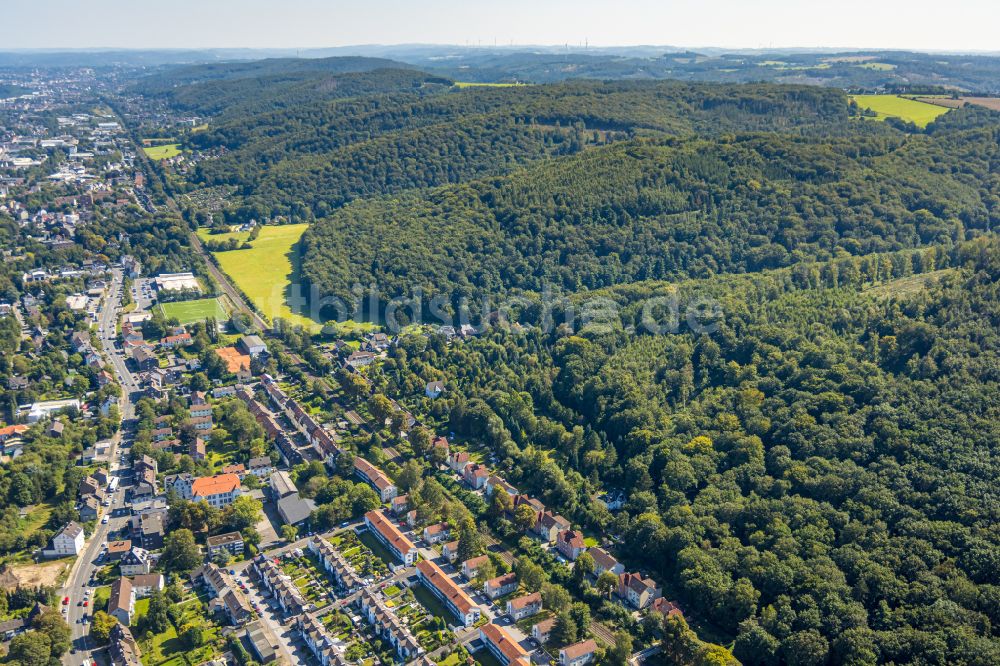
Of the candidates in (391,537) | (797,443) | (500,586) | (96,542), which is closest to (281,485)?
(391,537)

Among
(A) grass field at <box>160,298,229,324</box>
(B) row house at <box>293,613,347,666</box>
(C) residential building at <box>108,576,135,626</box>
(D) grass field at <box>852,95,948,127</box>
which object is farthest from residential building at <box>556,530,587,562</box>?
(D) grass field at <box>852,95,948,127</box>

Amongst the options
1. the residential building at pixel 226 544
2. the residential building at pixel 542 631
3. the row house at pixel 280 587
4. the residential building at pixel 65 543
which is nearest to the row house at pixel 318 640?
the row house at pixel 280 587

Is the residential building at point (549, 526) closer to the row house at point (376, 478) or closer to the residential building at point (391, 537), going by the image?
the residential building at point (391, 537)

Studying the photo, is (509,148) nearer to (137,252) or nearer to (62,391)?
(137,252)

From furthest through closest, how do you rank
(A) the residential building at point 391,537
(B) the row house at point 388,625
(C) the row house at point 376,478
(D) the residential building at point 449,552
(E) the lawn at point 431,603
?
(C) the row house at point 376,478, (D) the residential building at point 449,552, (A) the residential building at point 391,537, (E) the lawn at point 431,603, (B) the row house at point 388,625

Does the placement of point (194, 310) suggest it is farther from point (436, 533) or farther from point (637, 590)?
point (637, 590)

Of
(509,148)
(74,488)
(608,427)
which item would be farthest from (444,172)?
(74,488)
